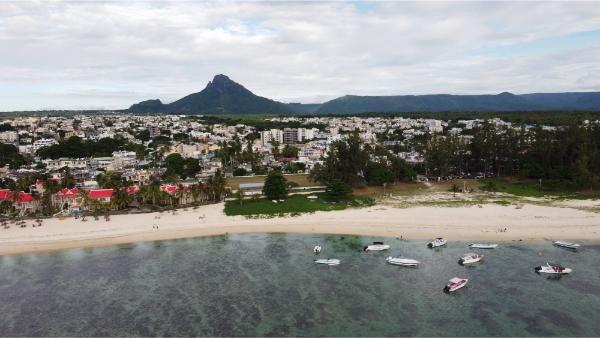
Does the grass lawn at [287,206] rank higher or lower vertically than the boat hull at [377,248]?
higher

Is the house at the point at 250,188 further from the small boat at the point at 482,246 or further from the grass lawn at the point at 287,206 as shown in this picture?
the small boat at the point at 482,246

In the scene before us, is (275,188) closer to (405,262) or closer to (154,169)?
(405,262)

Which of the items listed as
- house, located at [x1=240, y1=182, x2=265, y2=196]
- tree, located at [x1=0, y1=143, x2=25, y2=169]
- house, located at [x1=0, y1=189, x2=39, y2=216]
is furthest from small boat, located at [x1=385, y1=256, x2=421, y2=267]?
tree, located at [x1=0, y1=143, x2=25, y2=169]

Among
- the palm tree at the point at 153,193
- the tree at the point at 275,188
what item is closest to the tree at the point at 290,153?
the tree at the point at 275,188

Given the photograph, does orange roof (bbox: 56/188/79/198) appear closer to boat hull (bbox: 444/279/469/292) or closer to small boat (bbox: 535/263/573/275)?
boat hull (bbox: 444/279/469/292)

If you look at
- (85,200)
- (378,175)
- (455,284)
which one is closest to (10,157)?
(85,200)

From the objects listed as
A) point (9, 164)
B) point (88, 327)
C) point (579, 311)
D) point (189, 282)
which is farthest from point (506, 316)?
point (9, 164)
